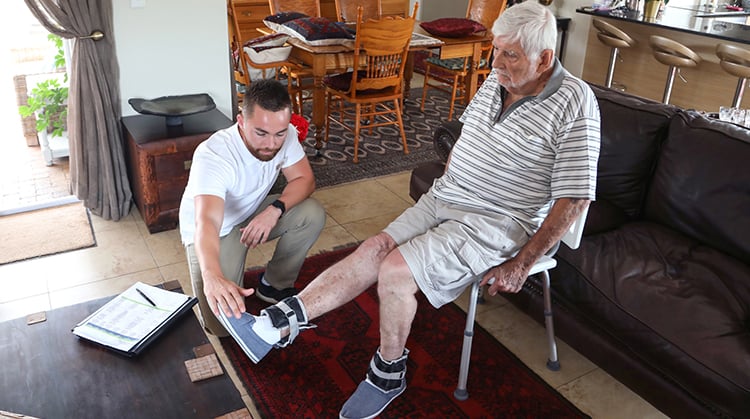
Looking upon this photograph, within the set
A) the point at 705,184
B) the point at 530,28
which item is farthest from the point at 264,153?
the point at 705,184

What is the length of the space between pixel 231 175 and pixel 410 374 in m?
0.95

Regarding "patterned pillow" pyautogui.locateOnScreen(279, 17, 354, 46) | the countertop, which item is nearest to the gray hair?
"patterned pillow" pyautogui.locateOnScreen(279, 17, 354, 46)

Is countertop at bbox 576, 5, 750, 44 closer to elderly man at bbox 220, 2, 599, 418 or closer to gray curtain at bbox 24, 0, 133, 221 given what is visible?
elderly man at bbox 220, 2, 599, 418

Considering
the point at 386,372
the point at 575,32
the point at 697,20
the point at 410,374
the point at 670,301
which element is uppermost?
the point at 697,20

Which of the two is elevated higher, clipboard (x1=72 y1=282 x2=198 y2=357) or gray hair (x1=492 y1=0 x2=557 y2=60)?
gray hair (x1=492 y1=0 x2=557 y2=60)

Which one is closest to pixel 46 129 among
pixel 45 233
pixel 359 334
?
pixel 45 233

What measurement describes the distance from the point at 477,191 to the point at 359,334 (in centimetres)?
74

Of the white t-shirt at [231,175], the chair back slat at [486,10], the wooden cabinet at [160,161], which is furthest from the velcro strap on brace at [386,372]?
the chair back slat at [486,10]

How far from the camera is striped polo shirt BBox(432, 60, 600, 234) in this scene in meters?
1.94

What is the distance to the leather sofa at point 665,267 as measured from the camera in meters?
1.84

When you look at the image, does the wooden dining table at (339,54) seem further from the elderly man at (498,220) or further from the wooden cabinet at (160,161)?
the elderly man at (498,220)

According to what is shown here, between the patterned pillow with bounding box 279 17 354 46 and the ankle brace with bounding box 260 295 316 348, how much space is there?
243cm

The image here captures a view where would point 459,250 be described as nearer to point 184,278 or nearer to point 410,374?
point 410,374

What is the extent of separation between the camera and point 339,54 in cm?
400
